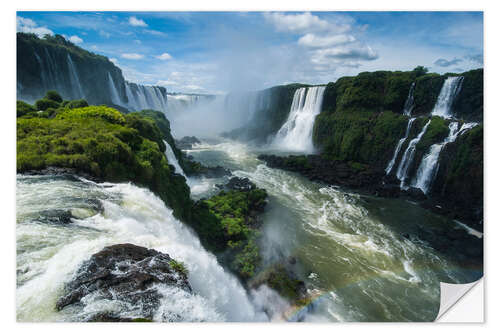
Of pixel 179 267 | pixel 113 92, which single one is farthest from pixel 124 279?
pixel 113 92

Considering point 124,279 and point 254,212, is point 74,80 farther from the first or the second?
point 124,279

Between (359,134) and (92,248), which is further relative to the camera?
(359,134)

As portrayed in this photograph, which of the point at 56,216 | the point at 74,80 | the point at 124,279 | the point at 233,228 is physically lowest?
the point at 233,228

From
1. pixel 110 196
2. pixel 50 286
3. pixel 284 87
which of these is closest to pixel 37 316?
pixel 50 286

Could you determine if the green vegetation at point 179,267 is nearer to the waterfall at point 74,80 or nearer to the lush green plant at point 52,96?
the lush green plant at point 52,96

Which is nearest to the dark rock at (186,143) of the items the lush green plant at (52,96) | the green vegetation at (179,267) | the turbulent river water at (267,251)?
the turbulent river water at (267,251)

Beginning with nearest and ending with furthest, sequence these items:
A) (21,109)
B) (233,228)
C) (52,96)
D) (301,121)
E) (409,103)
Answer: (21,109) < (233,228) < (52,96) < (409,103) < (301,121)
